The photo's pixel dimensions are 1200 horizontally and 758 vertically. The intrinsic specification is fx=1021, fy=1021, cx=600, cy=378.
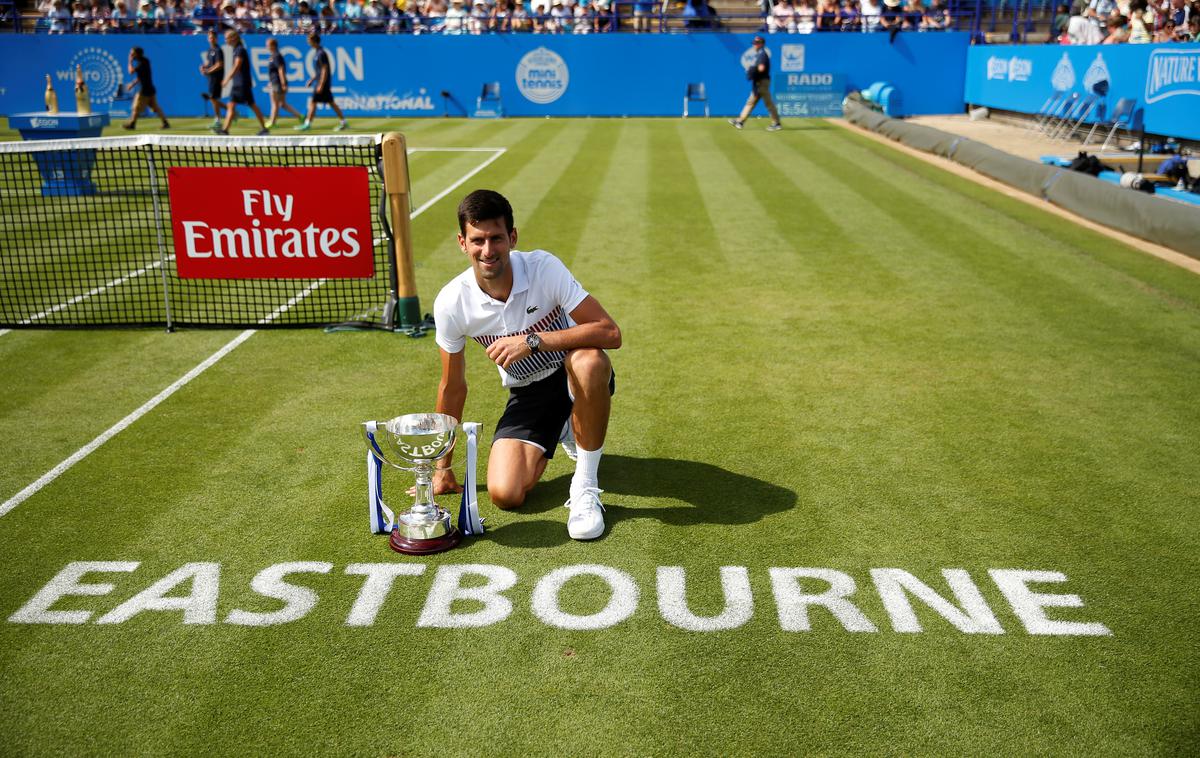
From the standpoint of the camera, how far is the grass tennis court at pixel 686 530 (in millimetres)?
3979

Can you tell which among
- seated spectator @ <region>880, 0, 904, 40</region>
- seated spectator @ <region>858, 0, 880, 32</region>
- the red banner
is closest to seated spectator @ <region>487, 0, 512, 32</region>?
seated spectator @ <region>858, 0, 880, 32</region>

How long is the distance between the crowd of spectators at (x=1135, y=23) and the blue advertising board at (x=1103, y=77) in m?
0.56

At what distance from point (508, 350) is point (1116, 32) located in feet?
73.2

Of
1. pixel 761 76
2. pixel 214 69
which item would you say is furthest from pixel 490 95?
pixel 761 76

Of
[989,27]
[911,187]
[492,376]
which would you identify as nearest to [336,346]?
[492,376]

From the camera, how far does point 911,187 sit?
1750 centimetres

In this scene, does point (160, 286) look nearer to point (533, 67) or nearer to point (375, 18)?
point (533, 67)

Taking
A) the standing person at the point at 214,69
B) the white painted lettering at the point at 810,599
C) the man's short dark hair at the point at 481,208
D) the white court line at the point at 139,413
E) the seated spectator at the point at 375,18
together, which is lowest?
the white painted lettering at the point at 810,599

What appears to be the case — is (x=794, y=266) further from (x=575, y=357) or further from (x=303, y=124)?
(x=303, y=124)

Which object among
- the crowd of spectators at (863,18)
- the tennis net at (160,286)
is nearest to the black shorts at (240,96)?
the tennis net at (160,286)

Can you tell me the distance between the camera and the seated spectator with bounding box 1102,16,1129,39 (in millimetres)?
22233

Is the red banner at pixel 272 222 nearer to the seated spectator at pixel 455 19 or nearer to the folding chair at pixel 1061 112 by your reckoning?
the folding chair at pixel 1061 112

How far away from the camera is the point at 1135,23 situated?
22.0 meters

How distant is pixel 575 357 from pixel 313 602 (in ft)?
5.96
